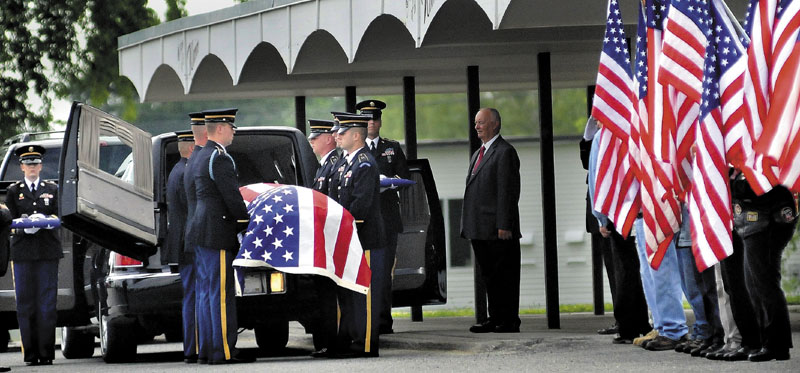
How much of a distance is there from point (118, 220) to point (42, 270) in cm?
119

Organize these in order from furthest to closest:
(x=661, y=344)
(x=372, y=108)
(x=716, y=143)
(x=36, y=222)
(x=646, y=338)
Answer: (x=372, y=108) → (x=36, y=222) → (x=646, y=338) → (x=661, y=344) → (x=716, y=143)

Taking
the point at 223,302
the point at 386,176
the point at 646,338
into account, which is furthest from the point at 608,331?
the point at 223,302

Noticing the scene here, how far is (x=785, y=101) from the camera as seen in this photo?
972 cm

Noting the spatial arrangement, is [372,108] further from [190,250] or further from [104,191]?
[190,250]

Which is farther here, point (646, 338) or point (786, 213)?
point (646, 338)

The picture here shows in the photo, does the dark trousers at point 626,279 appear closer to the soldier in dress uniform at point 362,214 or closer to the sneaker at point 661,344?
the sneaker at point 661,344

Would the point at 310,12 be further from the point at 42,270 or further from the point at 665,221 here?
the point at 665,221

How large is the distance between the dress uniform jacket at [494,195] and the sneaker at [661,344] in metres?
2.58

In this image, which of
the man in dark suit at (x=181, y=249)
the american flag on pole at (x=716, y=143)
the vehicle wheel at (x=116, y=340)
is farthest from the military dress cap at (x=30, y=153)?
the american flag on pole at (x=716, y=143)

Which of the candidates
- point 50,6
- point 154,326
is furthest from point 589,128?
point 50,6

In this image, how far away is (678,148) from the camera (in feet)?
38.0

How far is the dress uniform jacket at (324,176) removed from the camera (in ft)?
42.1

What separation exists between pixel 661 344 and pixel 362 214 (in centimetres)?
235

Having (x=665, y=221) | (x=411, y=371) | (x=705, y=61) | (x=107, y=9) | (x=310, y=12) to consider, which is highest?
(x=107, y=9)
